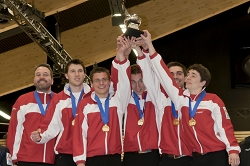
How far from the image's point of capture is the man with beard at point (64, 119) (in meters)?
4.11

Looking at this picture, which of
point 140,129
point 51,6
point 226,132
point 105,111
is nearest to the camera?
point 226,132

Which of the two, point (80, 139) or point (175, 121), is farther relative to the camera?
point (175, 121)

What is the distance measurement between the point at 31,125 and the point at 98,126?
0.86m

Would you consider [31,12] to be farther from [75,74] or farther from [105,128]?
[105,128]

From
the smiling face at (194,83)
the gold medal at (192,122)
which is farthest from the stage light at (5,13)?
the gold medal at (192,122)

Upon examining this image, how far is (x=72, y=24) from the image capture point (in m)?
10.4

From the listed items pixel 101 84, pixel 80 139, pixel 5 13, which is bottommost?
pixel 80 139

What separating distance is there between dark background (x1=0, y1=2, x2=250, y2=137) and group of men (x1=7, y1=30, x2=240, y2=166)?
327 inches

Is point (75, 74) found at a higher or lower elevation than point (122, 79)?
higher

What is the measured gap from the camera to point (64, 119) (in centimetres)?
423

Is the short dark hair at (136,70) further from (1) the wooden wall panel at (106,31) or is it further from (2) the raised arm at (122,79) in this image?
(1) the wooden wall panel at (106,31)

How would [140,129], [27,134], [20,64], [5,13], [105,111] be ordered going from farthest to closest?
[20,64] < [5,13] < [27,134] < [140,129] < [105,111]

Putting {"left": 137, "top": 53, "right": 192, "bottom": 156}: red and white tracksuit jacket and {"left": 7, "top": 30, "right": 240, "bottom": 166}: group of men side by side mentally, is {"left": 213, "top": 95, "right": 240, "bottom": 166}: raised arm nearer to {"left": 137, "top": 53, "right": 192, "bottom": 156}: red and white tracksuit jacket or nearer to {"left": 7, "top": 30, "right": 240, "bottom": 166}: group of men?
{"left": 7, "top": 30, "right": 240, "bottom": 166}: group of men

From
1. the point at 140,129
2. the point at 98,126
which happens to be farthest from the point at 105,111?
the point at 140,129
